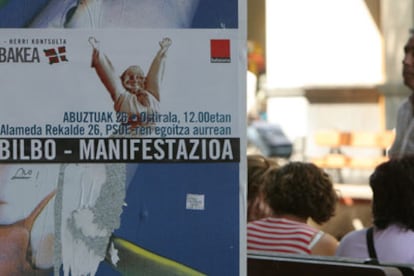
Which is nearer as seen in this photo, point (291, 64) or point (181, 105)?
point (181, 105)

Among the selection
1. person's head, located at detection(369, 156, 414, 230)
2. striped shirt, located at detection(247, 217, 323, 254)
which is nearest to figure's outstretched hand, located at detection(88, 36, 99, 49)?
person's head, located at detection(369, 156, 414, 230)

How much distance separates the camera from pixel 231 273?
8.38 ft

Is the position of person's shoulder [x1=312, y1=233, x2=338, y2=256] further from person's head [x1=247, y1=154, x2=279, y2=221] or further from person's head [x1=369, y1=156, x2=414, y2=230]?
person's head [x1=247, y1=154, x2=279, y2=221]

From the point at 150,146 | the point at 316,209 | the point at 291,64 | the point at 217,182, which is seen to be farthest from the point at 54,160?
the point at 291,64

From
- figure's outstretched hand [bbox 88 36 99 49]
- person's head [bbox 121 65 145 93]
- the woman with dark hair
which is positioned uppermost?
figure's outstretched hand [bbox 88 36 99 49]

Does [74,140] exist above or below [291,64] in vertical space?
below

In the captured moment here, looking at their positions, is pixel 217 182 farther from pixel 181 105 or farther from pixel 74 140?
pixel 74 140

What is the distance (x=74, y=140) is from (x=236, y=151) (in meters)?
0.40

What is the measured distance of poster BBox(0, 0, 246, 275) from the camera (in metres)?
2.51

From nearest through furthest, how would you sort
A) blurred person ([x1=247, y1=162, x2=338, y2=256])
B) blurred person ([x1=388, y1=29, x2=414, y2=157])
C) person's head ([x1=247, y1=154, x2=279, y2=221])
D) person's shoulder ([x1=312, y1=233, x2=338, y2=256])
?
1. person's shoulder ([x1=312, y1=233, x2=338, y2=256])
2. blurred person ([x1=247, y1=162, x2=338, y2=256])
3. person's head ([x1=247, y1=154, x2=279, y2=221])
4. blurred person ([x1=388, y1=29, x2=414, y2=157])

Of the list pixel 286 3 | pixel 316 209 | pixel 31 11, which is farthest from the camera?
pixel 286 3

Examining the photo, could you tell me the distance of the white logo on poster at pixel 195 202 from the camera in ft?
8.26

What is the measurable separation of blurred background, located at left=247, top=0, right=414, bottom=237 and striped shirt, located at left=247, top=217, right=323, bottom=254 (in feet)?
33.4

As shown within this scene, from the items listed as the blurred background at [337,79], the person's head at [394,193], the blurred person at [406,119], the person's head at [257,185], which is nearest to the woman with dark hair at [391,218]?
the person's head at [394,193]
